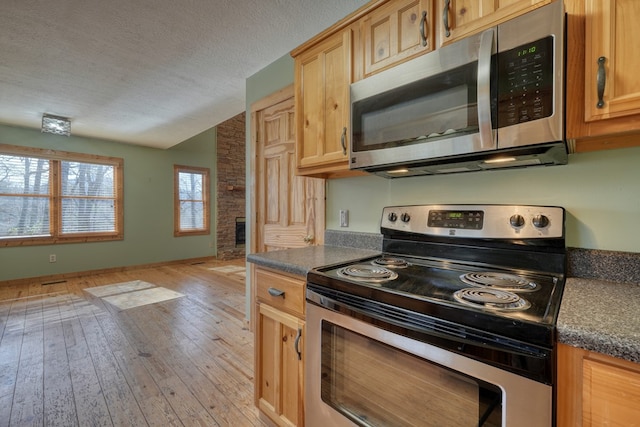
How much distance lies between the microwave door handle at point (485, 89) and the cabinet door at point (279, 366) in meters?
1.03

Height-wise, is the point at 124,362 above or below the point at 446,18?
below

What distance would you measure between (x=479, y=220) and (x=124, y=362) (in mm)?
2713

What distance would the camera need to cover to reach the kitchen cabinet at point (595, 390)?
1.90 feet

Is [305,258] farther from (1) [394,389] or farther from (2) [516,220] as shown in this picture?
(2) [516,220]

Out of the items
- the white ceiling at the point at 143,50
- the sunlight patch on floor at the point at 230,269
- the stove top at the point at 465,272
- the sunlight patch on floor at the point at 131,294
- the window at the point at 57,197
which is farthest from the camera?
the sunlight patch on floor at the point at 230,269

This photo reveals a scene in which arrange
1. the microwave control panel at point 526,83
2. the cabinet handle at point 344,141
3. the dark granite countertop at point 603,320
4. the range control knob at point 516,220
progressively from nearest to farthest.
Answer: the dark granite countertop at point 603,320 → the microwave control panel at point 526,83 → the range control knob at point 516,220 → the cabinet handle at point 344,141

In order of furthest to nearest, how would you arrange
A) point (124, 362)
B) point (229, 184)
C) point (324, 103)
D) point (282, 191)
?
point (229, 184) < point (282, 191) < point (124, 362) < point (324, 103)

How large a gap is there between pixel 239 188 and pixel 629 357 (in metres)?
7.07

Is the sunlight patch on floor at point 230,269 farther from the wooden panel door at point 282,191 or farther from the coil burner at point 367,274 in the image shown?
the coil burner at point 367,274

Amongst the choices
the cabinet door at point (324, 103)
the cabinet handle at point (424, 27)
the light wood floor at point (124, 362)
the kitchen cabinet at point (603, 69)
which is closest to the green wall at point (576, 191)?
the kitchen cabinet at point (603, 69)

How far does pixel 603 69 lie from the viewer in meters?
0.81

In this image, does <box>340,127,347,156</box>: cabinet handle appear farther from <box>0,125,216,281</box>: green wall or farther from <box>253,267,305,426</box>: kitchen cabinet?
<box>0,125,216,281</box>: green wall

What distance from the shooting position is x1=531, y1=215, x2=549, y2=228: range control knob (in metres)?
1.07

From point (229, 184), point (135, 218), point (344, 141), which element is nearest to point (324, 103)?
point (344, 141)
